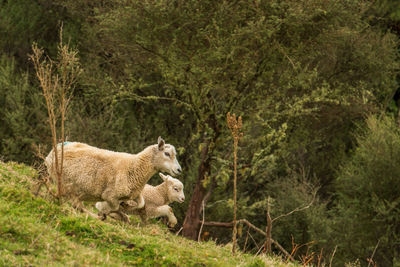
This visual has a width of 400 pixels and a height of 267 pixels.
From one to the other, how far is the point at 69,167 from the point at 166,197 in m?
3.46

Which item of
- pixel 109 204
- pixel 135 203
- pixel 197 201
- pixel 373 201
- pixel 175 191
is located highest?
pixel 109 204

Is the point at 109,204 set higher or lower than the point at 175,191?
higher

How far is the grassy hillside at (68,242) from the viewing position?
7152 mm

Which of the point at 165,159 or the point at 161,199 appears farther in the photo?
the point at 161,199

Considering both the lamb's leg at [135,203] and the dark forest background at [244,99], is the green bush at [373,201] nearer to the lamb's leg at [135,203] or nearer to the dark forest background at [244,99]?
the dark forest background at [244,99]

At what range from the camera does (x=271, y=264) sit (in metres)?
9.43

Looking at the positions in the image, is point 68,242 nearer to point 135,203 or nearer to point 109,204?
point 109,204

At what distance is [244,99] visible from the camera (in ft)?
60.2

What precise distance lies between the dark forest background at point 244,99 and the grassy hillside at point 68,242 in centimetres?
828

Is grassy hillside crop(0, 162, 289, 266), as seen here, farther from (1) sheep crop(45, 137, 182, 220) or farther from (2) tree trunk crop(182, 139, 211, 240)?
(2) tree trunk crop(182, 139, 211, 240)

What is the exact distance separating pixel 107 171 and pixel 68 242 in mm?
3246

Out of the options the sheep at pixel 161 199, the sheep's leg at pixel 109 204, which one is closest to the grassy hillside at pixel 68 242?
the sheep's leg at pixel 109 204

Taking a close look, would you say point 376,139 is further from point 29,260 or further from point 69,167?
point 29,260

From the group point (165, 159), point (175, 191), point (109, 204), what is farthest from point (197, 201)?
point (109, 204)
